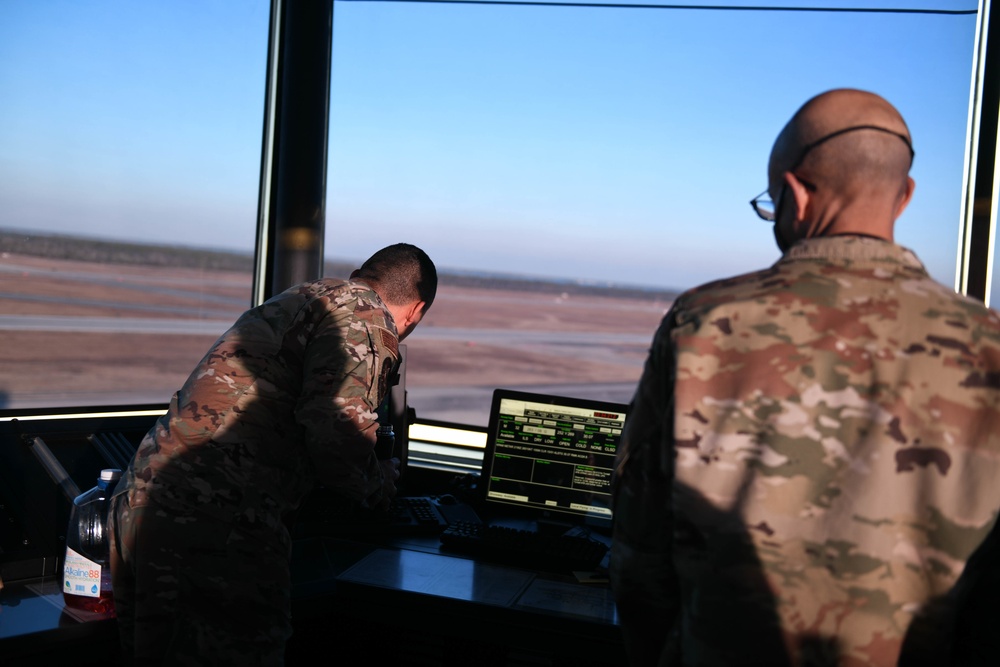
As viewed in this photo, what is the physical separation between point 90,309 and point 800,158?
17.9 meters

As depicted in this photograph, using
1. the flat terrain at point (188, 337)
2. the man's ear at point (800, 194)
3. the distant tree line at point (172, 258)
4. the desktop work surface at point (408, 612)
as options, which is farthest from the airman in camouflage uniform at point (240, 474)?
the distant tree line at point (172, 258)

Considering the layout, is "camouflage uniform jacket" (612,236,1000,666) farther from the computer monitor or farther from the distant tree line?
the distant tree line

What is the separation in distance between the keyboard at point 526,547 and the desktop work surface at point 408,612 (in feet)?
0.09

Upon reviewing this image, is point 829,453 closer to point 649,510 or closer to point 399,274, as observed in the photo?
point 649,510

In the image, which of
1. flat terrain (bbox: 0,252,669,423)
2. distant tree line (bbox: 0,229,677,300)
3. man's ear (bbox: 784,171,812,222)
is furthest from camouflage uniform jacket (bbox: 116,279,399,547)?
distant tree line (bbox: 0,229,677,300)

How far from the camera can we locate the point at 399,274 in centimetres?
183

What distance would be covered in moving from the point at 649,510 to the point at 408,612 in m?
0.85

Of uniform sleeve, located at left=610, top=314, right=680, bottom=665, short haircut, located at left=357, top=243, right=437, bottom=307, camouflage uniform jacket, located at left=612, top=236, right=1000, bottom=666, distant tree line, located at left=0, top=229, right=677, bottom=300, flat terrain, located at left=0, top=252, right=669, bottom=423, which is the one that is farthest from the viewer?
distant tree line, located at left=0, top=229, right=677, bottom=300

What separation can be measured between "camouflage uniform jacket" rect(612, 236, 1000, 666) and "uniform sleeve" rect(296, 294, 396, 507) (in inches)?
31.2

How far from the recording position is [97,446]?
6.55 ft

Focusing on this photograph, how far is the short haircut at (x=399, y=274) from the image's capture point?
6.00 ft

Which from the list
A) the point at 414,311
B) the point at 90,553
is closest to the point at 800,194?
the point at 414,311

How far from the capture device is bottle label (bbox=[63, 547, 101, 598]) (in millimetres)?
1598

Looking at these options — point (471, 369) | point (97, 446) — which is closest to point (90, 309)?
point (471, 369)
